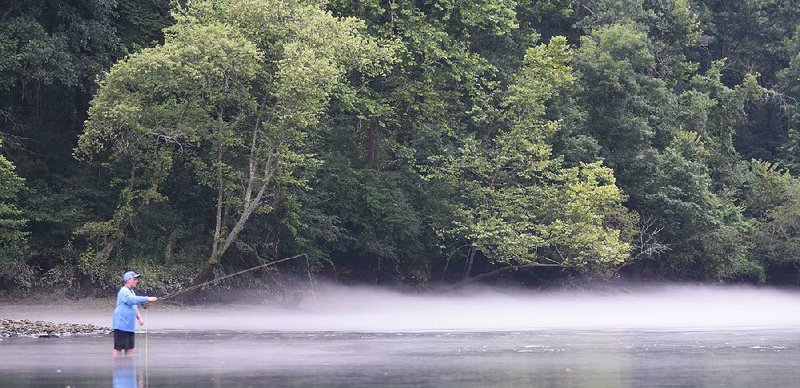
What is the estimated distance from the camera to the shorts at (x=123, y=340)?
2412cm

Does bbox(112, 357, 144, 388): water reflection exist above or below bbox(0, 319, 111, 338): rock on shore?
below

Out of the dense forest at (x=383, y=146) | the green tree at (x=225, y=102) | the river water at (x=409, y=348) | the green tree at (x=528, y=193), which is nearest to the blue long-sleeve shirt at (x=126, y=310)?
the river water at (x=409, y=348)

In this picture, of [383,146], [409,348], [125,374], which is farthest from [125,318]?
[383,146]

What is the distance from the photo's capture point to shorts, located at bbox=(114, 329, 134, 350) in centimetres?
2412

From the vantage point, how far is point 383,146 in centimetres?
5366

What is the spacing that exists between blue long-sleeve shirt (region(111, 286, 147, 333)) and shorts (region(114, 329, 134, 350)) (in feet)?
0.34

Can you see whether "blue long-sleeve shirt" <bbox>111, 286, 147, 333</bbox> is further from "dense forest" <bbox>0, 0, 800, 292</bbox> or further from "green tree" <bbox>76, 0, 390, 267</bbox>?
"green tree" <bbox>76, 0, 390, 267</bbox>

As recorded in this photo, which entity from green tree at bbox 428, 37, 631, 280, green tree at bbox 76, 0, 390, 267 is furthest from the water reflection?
green tree at bbox 428, 37, 631, 280

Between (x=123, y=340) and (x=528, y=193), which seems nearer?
(x=123, y=340)

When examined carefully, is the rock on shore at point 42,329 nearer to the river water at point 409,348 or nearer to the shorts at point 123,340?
the river water at point 409,348

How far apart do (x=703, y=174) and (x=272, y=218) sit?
23.2 metres

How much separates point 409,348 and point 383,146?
90.2 feet

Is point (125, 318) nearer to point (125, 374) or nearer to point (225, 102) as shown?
point (125, 374)

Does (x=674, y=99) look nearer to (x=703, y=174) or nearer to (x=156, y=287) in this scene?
(x=703, y=174)
